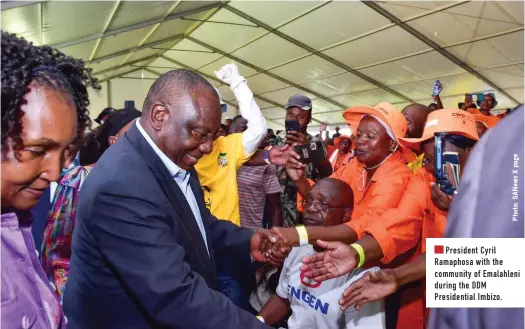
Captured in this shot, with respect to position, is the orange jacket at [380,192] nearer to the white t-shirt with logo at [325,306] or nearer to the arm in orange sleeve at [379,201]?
the arm in orange sleeve at [379,201]

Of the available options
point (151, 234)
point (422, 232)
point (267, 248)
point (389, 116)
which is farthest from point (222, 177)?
point (151, 234)

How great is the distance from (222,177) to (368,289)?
1389 millimetres

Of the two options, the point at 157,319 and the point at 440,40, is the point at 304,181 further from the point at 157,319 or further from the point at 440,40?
the point at 440,40

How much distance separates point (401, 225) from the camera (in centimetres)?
201

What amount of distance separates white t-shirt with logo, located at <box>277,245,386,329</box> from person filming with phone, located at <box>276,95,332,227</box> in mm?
1366

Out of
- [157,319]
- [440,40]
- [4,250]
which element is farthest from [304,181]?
[440,40]

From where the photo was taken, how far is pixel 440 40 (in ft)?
26.4

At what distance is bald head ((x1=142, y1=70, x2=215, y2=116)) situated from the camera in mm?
1550

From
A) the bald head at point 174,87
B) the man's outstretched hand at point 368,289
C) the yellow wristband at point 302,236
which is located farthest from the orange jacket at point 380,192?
the bald head at point 174,87

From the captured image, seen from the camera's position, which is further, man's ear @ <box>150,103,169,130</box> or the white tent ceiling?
the white tent ceiling

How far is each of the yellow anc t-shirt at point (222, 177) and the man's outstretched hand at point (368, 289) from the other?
1.26m

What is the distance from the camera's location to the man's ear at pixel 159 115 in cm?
155
